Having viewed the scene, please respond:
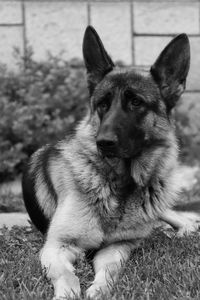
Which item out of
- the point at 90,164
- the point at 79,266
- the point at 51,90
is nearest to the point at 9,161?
the point at 51,90

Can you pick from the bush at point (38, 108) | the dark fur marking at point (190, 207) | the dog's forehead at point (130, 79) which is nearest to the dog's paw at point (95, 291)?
the dog's forehead at point (130, 79)

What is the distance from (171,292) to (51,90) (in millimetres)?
4320

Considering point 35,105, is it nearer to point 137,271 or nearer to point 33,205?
point 33,205

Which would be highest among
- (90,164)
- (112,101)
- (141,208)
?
(112,101)

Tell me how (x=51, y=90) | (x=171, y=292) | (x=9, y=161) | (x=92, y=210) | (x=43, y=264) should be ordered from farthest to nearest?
1. (x=51, y=90)
2. (x=9, y=161)
3. (x=92, y=210)
4. (x=43, y=264)
5. (x=171, y=292)

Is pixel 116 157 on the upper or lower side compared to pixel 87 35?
lower

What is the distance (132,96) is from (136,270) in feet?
3.64

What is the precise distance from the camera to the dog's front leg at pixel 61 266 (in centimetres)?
294

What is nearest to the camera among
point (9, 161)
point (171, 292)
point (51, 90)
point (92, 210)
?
point (171, 292)

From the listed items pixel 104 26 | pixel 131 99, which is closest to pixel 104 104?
pixel 131 99

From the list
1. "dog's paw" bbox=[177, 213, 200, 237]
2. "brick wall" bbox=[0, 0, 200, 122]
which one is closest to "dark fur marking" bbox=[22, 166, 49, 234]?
"dog's paw" bbox=[177, 213, 200, 237]

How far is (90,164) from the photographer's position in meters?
3.83

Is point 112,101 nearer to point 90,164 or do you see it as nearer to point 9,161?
point 90,164

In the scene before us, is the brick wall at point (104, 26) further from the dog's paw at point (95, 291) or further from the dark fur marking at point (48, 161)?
the dog's paw at point (95, 291)
